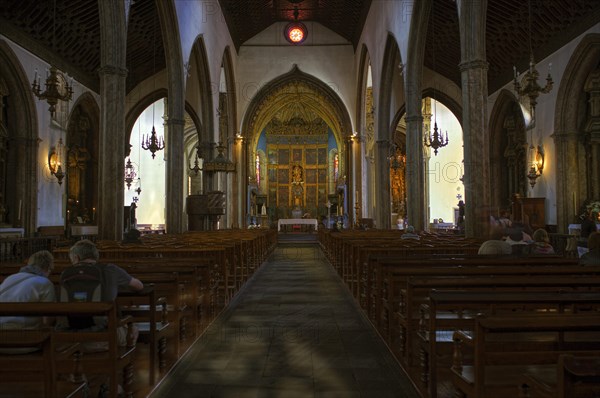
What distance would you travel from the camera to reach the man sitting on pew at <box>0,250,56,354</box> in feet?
10.1

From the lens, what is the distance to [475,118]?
10047 mm

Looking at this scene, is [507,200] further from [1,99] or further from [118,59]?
[1,99]

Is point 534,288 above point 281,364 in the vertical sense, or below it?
above

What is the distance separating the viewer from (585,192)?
567 inches

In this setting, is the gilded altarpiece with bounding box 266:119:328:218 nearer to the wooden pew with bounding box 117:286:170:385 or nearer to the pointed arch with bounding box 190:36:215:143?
the pointed arch with bounding box 190:36:215:143

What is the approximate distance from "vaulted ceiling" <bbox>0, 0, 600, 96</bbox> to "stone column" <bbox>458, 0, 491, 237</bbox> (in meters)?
1.58

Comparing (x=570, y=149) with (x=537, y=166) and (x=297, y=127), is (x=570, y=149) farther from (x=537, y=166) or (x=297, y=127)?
(x=297, y=127)

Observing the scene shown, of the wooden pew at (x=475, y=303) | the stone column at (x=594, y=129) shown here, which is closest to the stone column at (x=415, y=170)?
the stone column at (x=594, y=129)

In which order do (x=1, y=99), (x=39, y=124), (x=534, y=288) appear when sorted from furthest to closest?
(x=39, y=124) → (x=1, y=99) → (x=534, y=288)

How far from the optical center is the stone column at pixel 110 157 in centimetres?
1015

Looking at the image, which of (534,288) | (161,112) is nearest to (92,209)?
(161,112)

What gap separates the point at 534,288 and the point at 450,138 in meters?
23.0

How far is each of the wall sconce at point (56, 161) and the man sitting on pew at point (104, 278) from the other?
46.7 feet

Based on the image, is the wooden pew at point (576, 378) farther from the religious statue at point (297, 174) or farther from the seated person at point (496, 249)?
the religious statue at point (297, 174)
